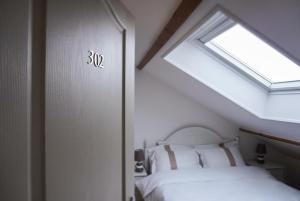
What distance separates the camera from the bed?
6.76 ft

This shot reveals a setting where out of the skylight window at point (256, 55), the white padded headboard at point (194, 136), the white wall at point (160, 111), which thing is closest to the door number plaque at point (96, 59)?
the skylight window at point (256, 55)

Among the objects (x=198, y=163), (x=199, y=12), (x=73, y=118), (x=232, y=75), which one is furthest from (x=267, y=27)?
(x=198, y=163)

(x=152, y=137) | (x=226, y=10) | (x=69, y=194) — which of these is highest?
(x=226, y=10)

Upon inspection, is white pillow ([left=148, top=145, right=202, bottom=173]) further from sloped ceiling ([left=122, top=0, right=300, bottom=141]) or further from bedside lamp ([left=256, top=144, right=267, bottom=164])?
sloped ceiling ([left=122, top=0, right=300, bottom=141])

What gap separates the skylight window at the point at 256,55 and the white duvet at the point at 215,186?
1.11 metres

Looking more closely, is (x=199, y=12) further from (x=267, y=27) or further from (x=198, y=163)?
(x=198, y=163)

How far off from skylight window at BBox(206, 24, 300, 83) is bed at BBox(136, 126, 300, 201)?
112 centimetres

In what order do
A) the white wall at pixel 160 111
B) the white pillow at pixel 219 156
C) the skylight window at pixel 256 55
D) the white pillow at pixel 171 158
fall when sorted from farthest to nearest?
the white wall at pixel 160 111 < the white pillow at pixel 219 156 < the white pillow at pixel 171 158 < the skylight window at pixel 256 55

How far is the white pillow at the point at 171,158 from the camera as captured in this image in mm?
2744

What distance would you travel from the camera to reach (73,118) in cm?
61

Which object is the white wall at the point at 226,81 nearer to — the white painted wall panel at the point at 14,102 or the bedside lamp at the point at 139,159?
the bedside lamp at the point at 139,159

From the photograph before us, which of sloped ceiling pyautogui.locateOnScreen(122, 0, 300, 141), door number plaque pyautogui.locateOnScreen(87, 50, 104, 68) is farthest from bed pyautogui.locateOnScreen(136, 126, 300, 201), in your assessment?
door number plaque pyautogui.locateOnScreen(87, 50, 104, 68)

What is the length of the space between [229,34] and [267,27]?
0.98 metres

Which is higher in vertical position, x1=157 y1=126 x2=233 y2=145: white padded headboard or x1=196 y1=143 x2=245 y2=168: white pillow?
x1=157 y1=126 x2=233 y2=145: white padded headboard
